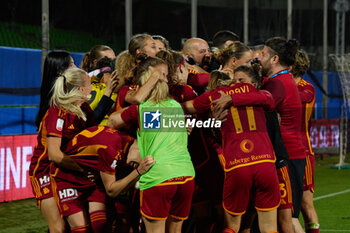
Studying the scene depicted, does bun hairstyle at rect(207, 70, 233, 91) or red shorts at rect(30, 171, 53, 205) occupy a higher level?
bun hairstyle at rect(207, 70, 233, 91)

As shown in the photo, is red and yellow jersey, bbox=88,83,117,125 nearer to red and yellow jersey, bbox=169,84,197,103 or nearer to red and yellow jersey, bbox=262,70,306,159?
red and yellow jersey, bbox=169,84,197,103

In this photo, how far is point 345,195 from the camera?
1028 cm

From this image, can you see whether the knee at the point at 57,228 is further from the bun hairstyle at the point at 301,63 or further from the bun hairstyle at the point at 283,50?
the bun hairstyle at the point at 301,63

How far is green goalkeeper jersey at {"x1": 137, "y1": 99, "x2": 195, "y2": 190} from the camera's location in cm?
428

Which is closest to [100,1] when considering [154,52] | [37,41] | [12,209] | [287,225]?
[37,41]

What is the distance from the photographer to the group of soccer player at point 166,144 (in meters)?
4.36

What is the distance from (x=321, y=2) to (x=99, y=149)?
17771 mm

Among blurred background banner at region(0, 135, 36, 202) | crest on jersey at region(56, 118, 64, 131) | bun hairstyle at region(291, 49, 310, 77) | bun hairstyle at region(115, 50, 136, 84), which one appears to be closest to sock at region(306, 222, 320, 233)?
bun hairstyle at region(291, 49, 310, 77)

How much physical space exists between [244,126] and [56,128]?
1.49m

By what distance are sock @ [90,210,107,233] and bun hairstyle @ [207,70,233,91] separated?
4.54 feet

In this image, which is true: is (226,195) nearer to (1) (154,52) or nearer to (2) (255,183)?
(2) (255,183)

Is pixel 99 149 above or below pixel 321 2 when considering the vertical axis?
below

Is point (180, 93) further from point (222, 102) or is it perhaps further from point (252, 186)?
point (252, 186)

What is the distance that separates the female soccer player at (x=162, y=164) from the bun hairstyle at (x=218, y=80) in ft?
2.10
